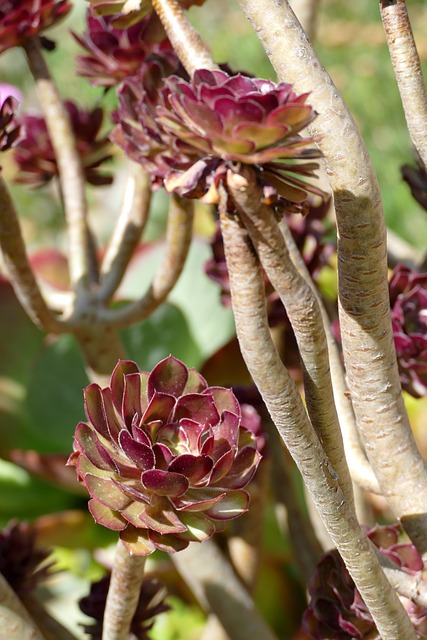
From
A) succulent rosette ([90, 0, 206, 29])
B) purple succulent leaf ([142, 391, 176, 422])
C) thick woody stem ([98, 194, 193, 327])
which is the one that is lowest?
purple succulent leaf ([142, 391, 176, 422])

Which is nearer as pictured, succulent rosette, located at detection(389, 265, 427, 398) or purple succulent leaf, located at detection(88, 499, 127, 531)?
purple succulent leaf, located at detection(88, 499, 127, 531)

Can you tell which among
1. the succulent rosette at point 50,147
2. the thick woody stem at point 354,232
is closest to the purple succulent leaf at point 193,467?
the thick woody stem at point 354,232

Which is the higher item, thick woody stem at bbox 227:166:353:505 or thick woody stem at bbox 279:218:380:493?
thick woody stem at bbox 227:166:353:505

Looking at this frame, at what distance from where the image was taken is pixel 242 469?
1.39 ft

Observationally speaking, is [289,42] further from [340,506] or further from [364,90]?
[364,90]

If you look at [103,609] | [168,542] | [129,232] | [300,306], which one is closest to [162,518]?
[168,542]

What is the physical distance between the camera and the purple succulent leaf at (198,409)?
16.8 inches

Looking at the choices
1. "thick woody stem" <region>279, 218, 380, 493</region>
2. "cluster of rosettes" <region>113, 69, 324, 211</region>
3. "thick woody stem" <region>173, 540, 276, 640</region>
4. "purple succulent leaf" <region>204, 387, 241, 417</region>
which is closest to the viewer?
"cluster of rosettes" <region>113, 69, 324, 211</region>

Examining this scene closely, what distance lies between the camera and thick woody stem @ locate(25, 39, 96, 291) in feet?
2.43

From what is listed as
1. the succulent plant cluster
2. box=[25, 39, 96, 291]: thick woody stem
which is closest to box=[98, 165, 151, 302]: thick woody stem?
box=[25, 39, 96, 291]: thick woody stem

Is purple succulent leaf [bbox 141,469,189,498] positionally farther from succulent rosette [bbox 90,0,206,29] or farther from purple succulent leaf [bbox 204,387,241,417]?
succulent rosette [bbox 90,0,206,29]

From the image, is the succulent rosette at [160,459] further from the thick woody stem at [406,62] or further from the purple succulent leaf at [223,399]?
the thick woody stem at [406,62]

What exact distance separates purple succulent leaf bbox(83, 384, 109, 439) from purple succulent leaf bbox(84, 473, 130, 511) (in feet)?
0.08

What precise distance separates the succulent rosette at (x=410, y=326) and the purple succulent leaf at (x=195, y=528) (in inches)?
10.7
